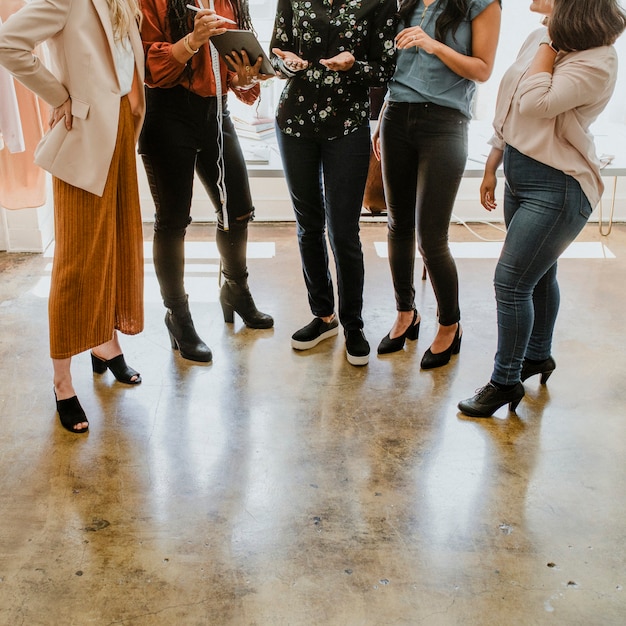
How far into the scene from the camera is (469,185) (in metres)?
4.68

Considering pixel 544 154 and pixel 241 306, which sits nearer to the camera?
pixel 544 154

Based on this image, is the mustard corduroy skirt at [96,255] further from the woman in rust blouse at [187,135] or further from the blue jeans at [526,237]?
the blue jeans at [526,237]

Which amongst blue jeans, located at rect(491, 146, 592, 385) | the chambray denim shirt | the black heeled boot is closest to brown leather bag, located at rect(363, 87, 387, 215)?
the black heeled boot

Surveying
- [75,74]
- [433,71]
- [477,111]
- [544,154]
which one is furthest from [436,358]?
[477,111]

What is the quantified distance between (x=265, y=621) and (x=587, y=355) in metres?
1.89

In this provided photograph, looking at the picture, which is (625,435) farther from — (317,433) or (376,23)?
(376,23)

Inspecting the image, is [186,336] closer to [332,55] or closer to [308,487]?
[308,487]

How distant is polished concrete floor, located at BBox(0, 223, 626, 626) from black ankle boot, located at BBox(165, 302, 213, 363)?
56mm

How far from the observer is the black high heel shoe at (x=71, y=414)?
95.3 inches

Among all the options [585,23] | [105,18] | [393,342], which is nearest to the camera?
[585,23]

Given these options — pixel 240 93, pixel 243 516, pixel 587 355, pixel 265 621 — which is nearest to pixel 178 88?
pixel 240 93

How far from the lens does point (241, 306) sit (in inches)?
124

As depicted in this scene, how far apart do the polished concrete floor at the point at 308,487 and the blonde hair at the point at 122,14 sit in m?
1.27

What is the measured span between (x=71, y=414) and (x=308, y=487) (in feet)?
2.88
